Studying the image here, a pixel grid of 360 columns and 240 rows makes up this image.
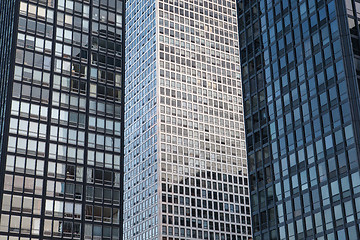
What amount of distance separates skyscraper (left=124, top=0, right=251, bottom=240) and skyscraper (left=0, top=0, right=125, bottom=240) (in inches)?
2710

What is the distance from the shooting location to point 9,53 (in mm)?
103000

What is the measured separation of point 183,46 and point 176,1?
620 inches

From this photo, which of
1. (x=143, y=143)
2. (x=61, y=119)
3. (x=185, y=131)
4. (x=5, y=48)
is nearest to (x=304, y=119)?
(x=61, y=119)

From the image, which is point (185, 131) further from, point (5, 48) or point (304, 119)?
point (304, 119)

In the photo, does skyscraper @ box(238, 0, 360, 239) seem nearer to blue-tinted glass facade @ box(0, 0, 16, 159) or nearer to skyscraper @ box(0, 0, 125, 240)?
skyscraper @ box(0, 0, 125, 240)

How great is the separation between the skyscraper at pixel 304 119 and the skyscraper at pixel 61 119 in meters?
23.9

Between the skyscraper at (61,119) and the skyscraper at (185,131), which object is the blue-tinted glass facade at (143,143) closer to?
the skyscraper at (185,131)

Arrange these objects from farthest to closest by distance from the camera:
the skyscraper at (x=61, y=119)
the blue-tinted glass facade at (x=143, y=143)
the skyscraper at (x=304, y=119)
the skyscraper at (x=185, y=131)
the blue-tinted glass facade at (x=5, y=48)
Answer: the blue-tinted glass facade at (x=143, y=143), the skyscraper at (x=185, y=131), the blue-tinted glass facade at (x=5, y=48), the skyscraper at (x=61, y=119), the skyscraper at (x=304, y=119)

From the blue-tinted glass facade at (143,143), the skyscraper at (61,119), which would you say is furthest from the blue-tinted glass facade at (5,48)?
the blue-tinted glass facade at (143,143)

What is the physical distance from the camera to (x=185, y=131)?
181000 mm

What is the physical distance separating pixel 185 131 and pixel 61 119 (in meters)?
83.7

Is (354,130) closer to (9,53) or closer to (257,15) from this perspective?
(257,15)

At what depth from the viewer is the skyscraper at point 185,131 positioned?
563 ft

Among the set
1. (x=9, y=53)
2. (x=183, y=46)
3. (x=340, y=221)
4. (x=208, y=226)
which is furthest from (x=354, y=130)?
(x=183, y=46)
